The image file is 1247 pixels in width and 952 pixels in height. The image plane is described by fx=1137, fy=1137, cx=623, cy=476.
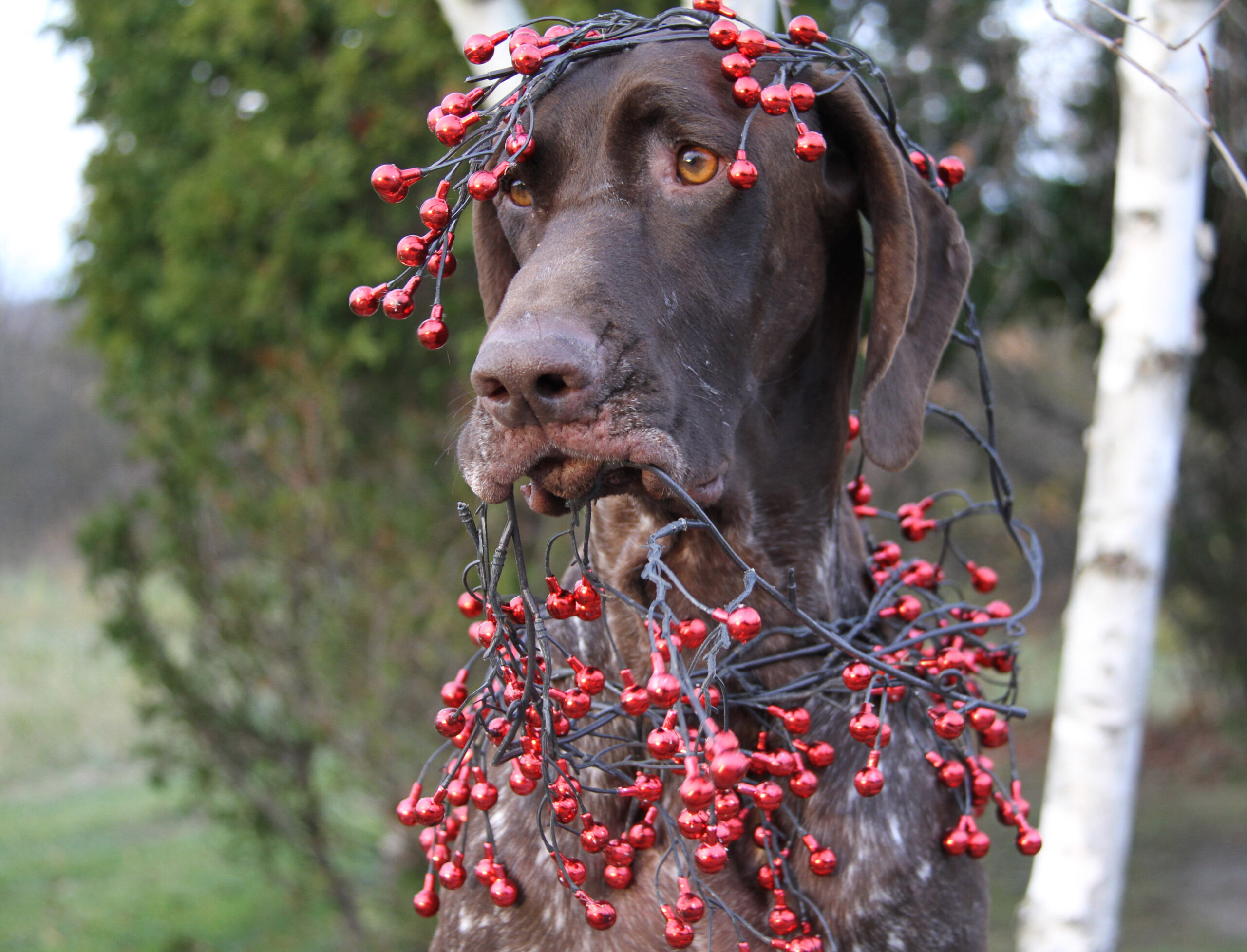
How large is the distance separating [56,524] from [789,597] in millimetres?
20252

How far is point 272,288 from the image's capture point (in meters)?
4.52

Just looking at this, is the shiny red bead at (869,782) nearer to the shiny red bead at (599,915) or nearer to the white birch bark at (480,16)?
the shiny red bead at (599,915)

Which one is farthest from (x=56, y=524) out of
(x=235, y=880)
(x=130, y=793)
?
(x=235, y=880)

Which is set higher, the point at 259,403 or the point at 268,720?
the point at 259,403

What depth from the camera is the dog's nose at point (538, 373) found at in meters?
1.50

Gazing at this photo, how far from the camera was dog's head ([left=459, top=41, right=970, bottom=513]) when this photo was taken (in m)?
1.58

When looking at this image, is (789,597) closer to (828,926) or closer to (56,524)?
(828,926)

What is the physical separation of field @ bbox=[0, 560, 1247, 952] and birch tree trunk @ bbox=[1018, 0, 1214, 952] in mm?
2876

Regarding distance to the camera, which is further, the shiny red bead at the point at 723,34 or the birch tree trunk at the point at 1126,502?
the birch tree trunk at the point at 1126,502

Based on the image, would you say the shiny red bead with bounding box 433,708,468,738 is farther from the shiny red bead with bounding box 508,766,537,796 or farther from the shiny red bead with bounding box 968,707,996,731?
the shiny red bead with bounding box 968,707,996,731

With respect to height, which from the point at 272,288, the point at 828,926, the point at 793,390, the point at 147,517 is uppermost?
the point at 272,288

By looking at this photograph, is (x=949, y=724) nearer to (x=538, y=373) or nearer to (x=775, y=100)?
(x=538, y=373)

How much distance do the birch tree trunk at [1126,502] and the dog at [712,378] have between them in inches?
46.4

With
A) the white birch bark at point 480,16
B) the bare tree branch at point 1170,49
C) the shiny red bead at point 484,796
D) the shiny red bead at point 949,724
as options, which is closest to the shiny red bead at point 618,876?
the shiny red bead at point 484,796
